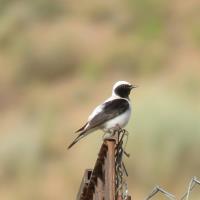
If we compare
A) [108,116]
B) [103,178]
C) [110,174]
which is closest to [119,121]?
[108,116]

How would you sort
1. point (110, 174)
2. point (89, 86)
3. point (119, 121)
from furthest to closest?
point (89, 86) < point (119, 121) < point (110, 174)

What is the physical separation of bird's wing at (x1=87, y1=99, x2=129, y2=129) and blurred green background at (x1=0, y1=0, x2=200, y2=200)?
6.40 metres

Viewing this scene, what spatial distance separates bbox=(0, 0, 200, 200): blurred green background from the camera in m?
12.1

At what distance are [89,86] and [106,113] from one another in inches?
523

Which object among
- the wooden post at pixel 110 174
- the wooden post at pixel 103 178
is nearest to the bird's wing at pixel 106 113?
the wooden post at pixel 103 178

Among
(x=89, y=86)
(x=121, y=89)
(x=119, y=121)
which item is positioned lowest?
(x=119, y=121)

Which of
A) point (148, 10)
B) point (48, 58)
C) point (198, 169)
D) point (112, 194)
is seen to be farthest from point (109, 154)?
point (148, 10)

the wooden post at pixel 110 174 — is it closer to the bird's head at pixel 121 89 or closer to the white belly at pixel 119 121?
the white belly at pixel 119 121

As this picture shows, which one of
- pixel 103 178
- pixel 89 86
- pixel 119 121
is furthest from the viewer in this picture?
pixel 89 86

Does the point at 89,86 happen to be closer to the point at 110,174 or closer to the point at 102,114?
the point at 102,114

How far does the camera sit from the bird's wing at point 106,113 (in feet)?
12.8

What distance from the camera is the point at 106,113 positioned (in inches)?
154

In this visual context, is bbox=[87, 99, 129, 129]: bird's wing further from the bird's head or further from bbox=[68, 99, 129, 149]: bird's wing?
the bird's head

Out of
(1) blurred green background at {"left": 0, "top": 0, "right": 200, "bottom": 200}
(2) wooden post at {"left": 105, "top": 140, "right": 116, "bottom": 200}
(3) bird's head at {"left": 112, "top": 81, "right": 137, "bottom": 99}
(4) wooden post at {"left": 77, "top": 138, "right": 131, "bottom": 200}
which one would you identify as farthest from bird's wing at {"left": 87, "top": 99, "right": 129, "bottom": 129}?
(1) blurred green background at {"left": 0, "top": 0, "right": 200, "bottom": 200}
